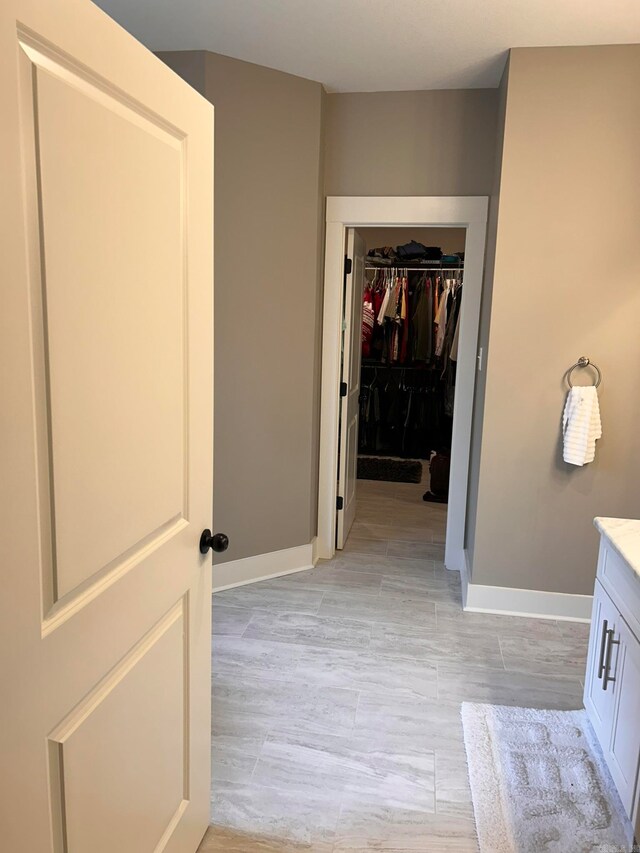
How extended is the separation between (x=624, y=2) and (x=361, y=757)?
2.92 metres

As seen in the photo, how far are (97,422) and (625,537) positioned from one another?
64.5 inches

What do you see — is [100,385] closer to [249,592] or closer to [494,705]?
[494,705]

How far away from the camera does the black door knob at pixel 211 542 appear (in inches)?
60.7

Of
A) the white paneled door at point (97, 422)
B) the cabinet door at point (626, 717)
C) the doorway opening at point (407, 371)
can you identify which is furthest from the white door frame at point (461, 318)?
the white paneled door at point (97, 422)

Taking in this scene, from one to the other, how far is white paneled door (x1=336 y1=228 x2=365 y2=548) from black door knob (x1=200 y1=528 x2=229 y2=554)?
237 cm

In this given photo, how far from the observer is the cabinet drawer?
5.85 ft

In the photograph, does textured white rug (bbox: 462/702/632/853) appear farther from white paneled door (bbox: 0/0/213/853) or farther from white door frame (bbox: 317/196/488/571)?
white door frame (bbox: 317/196/488/571)

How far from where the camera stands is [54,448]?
0.95 m

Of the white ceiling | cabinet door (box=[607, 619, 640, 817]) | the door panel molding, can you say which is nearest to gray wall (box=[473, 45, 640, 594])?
the white ceiling

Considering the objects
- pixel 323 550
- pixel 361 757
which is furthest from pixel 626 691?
pixel 323 550

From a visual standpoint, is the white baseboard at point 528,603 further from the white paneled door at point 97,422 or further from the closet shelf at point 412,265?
the closet shelf at point 412,265

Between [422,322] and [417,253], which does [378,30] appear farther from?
[422,322]

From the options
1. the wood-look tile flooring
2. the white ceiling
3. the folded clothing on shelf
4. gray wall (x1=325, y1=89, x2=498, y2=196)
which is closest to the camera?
the wood-look tile flooring

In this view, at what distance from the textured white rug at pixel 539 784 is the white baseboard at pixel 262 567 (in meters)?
1.43
